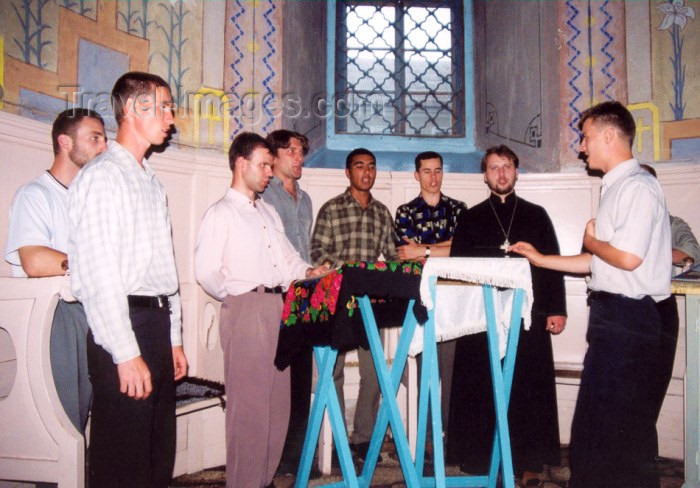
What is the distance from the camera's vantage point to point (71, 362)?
7.83 ft

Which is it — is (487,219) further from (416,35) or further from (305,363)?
(416,35)

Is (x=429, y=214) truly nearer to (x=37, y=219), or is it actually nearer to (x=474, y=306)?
(x=474, y=306)

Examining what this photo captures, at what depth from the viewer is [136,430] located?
1.68 meters

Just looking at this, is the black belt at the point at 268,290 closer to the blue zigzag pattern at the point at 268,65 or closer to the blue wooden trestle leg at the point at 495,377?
the blue wooden trestle leg at the point at 495,377

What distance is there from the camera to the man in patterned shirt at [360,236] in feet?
11.5

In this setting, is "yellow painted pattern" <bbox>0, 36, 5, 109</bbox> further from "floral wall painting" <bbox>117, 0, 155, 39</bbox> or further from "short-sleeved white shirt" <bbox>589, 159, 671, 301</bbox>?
"short-sleeved white shirt" <bbox>589, 159, 671, 301</bbox>

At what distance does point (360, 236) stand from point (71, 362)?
6.30 ft

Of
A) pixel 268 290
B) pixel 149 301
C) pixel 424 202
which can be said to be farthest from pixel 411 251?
pixel 149 301

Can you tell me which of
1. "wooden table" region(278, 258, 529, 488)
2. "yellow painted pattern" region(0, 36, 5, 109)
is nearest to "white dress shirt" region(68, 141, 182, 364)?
"wooden table" region(278, 258, 529, 488)

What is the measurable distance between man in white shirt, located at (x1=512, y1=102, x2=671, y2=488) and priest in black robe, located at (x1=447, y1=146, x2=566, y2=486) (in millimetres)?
795


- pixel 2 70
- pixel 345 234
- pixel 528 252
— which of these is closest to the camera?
pixel 528 252

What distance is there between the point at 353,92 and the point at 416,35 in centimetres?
80

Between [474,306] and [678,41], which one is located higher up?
[678,41]

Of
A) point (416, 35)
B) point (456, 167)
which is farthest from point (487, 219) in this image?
point (416, 35)
